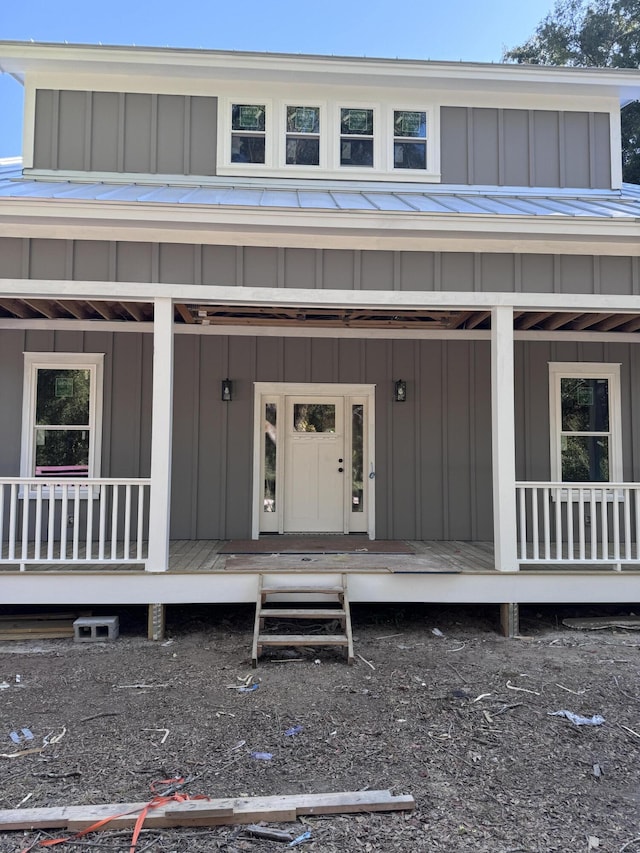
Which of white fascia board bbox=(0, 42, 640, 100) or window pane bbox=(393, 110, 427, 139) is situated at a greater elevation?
white fascia board bbox=(0, 42, 640, 100)

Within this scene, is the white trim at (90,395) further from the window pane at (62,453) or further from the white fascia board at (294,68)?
the white fascia board at (294,68)

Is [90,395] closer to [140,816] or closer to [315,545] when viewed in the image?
[315,545]

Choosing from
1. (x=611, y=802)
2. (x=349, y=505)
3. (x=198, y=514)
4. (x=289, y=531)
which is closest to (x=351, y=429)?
(x=349, y=505)

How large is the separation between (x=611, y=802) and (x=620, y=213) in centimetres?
487

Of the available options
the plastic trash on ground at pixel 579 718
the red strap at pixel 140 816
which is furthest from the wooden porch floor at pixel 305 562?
the red strap at pixel 140 816

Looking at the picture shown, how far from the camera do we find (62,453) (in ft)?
21.8

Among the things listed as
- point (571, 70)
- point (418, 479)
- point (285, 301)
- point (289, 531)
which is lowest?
point (289, 531)

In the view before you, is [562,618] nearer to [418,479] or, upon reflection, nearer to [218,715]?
[418,479]

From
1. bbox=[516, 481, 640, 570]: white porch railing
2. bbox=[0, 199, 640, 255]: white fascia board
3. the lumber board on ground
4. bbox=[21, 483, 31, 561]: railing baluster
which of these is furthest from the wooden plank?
bbox=[0, 199, 640, 255]: white fascia board

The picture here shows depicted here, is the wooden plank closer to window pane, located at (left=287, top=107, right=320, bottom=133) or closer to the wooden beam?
the wooden beam

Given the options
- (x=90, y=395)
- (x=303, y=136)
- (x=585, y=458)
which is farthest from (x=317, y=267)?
(x=585, y=458)

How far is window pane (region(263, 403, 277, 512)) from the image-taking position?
7031mm

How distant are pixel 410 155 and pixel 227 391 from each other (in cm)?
389

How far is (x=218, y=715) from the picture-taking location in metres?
3.55
